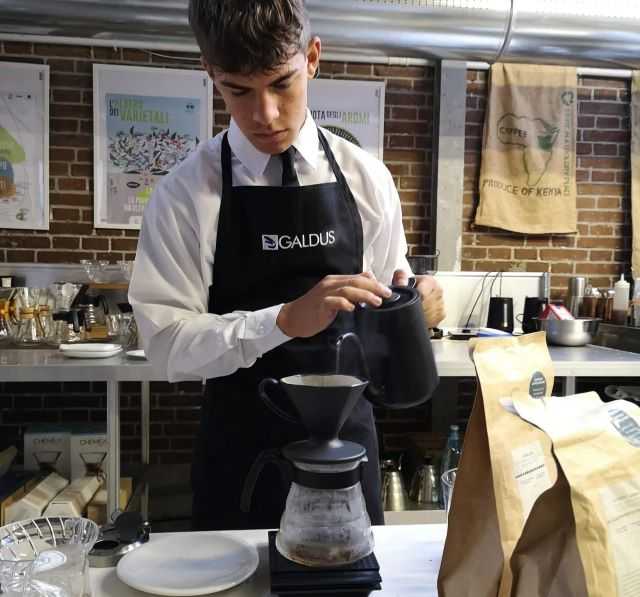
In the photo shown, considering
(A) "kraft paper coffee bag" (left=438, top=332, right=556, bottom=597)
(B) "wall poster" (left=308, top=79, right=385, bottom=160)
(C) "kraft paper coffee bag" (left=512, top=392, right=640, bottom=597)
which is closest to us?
(C) "kraft paper coffee bag" (left=512, top=392, right=640, bottom=597)

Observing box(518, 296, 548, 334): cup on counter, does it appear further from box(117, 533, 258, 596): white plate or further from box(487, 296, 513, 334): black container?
box(117, 533, 258, 596): white plate

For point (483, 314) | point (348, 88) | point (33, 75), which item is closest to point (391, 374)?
point (483, 314)

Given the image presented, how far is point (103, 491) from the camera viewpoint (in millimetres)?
2756

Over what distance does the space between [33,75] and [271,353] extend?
2849mm

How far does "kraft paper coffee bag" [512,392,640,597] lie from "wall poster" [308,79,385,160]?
3.25 metres

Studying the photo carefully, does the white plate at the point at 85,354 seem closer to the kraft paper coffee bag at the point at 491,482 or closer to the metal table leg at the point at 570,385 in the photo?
the metal table leg at the point at 570,385

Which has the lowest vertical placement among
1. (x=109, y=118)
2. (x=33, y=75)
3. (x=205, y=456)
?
(x=205, y=456)

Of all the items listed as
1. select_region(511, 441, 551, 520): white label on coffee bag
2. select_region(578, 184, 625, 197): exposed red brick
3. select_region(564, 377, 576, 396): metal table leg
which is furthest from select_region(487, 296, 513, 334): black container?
select_region(511, 441, 551, 520): white label on coffee bag

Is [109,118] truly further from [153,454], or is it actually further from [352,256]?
[352,256]

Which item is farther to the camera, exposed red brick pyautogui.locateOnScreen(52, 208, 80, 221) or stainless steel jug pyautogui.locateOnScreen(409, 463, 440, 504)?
exposed red brick pyautogui.locateOnScreen(52, 208, 80, 221)

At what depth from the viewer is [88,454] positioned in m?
2.81

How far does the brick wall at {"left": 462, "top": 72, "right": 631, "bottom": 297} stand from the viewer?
3.84 metres

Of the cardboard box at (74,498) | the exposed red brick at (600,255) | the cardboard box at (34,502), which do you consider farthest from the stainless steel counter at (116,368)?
the exposed red brick at (600,255)

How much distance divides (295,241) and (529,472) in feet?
2.74
